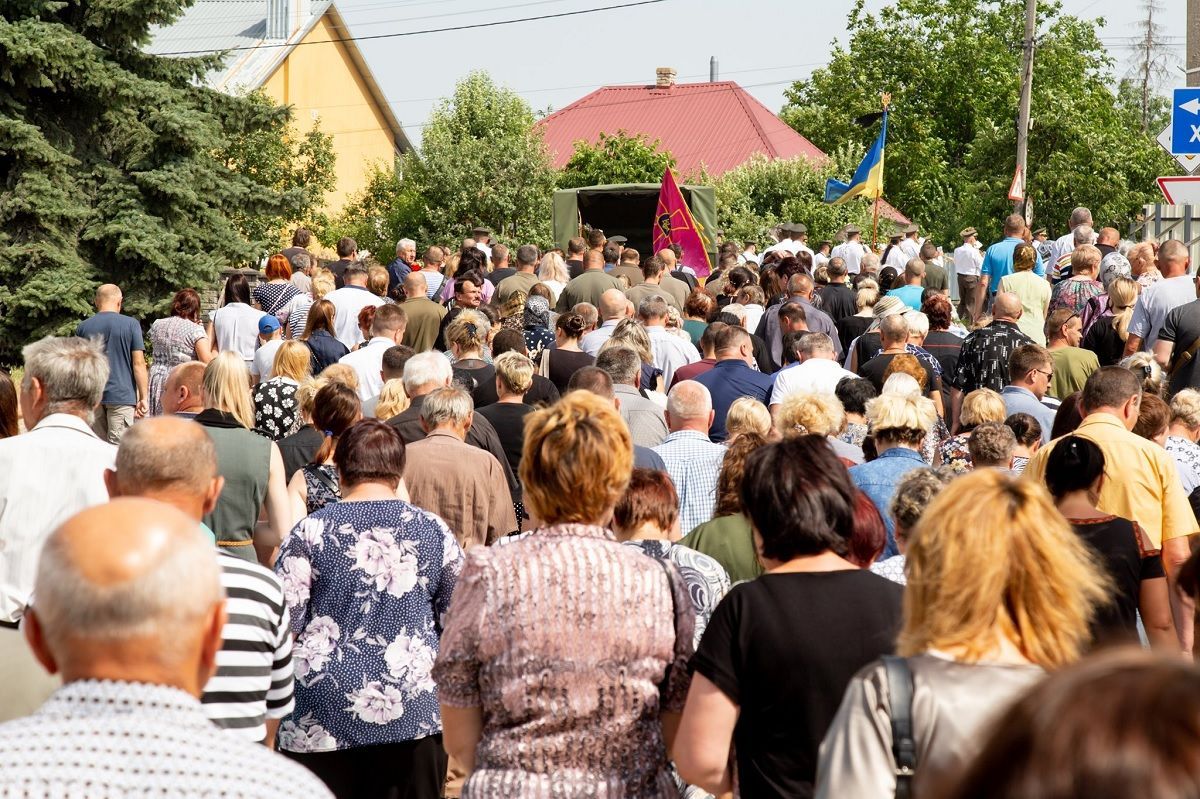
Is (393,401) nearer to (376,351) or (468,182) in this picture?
(376,351)

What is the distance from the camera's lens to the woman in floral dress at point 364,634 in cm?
495

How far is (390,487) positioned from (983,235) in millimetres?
48934

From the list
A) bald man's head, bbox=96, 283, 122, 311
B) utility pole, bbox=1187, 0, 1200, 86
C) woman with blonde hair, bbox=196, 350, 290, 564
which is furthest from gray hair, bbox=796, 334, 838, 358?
utility pole, bbox=1187, 0, 1200, 86

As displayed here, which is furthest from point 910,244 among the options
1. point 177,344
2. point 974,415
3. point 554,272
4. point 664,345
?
point 974,415

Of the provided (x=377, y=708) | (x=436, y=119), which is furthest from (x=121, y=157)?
(x=377, y=708)

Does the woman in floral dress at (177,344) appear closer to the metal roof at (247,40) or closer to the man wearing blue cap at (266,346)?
the man wearing blue cap at (266,346)

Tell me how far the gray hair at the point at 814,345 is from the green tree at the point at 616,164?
31.7 meters

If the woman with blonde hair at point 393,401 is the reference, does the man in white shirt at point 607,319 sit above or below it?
above

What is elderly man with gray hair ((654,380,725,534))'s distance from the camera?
7.22m

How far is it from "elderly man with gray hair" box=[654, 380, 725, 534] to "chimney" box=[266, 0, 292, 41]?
47394 mm

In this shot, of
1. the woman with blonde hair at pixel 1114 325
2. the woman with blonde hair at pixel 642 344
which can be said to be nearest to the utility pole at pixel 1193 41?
the woman with blonde hair at pixel 1114 325

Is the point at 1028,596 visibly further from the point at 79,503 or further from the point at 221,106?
the point at 221,106

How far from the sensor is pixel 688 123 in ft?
212

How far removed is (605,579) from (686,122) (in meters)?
62.6
